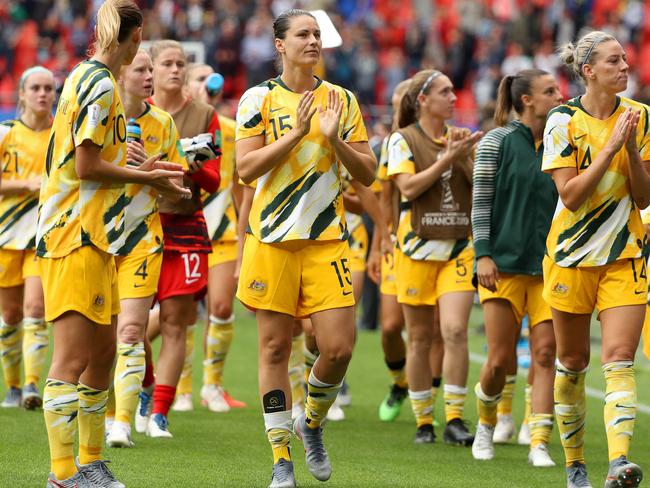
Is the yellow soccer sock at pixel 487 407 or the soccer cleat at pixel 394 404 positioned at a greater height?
the yellow soccer sock at pixel 487 407

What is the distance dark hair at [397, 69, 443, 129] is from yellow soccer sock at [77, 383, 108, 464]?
140 inches

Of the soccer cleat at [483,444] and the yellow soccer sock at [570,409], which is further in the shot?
the soccer cleat at [483,444]

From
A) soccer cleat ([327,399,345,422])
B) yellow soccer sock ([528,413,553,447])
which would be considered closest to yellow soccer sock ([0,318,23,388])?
soccer cleat ([327,399,345,422])

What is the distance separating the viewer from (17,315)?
32.0 ft

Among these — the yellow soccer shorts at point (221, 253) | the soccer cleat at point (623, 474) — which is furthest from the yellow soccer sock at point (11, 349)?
the soccer cleat at point (623, 474)

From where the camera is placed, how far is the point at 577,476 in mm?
6812

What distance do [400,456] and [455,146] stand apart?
200 centimetres

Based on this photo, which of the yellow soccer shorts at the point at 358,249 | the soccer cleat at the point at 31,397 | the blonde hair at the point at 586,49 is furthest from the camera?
the yellow soccer shorts at the point at 358,249

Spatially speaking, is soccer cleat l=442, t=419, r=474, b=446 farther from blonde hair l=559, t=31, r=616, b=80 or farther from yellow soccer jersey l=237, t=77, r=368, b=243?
blonde hair l=559, t=31, r=616, b=80

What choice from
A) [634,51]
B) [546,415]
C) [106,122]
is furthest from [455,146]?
[634,51]

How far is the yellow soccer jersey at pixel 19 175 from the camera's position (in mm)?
9398

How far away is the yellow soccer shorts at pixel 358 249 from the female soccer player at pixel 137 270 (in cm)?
259

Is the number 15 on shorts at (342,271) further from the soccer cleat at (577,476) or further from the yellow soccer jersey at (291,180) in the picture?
the soccer cleat at (577,476)

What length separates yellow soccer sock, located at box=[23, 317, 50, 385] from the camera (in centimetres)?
955
